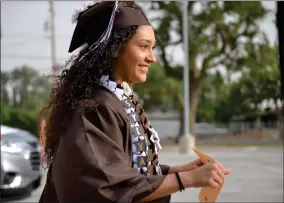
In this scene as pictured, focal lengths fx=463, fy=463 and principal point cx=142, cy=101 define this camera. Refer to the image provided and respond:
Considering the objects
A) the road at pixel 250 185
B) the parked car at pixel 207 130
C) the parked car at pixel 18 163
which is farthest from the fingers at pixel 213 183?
the parked car at pixel 207 130

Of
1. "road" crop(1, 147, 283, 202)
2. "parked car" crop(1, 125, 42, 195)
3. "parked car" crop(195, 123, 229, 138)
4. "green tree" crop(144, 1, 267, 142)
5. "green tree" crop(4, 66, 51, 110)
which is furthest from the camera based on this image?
"parked car" crop(195, 123, 229, 138)

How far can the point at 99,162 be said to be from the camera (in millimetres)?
1149

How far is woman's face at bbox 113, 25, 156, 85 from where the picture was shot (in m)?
1.35

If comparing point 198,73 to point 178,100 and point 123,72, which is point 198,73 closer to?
point 178,100

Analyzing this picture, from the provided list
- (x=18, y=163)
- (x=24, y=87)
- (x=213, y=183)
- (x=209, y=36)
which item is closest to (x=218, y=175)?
(x=213, y=183)

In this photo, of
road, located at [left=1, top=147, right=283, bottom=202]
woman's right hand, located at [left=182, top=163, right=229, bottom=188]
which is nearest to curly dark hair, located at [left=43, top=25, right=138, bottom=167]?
woman's right hand, located at [left=182, top=163, right=229, bottom=188]

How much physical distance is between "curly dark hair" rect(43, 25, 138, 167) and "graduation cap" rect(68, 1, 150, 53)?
0.07ft

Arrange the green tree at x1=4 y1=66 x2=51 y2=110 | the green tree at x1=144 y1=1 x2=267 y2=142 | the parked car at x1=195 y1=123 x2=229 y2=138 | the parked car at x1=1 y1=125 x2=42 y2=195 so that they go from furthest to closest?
1. the parked car at x1=195 y1=123 x2=229 y2=138
2. the green tree at x1=144 y1=1 x2=267 y2=142
3. the green tree at x1=4 y1=66 x2=51 y2=110
4. the parked car at x1=1 y1=125 x2=42 y2=195

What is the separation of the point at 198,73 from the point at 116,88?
17.6 meters

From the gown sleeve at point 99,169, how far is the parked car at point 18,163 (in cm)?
400

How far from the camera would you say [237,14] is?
1424 cm

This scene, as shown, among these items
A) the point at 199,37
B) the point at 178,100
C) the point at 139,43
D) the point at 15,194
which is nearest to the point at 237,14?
the point at 199,37

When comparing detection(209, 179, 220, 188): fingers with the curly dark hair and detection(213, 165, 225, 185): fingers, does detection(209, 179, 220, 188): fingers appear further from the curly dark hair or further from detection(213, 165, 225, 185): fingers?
the curly dark hair

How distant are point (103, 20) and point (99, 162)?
425mm
